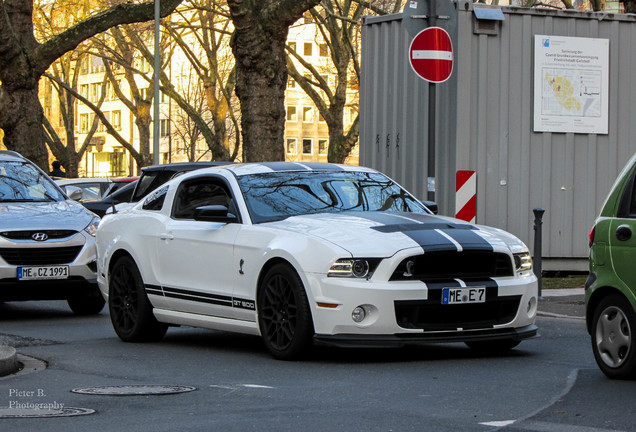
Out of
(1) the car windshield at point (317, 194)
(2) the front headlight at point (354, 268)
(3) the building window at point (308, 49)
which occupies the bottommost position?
(2) the front headlight at point (354, 268)

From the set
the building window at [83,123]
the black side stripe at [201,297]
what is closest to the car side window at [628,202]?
the black side stripe at [201,297]

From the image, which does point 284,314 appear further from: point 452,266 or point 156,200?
point 156,200

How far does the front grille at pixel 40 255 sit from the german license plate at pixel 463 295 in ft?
19.4

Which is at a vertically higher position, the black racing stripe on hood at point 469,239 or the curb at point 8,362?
the black racing stripe on hood at point 469,239

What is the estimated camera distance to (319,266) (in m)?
9.12

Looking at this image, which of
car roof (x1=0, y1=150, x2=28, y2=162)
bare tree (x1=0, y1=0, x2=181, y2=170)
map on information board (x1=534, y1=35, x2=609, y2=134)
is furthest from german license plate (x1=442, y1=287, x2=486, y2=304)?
bare tree (x1=0, y1=0, x2=181, y2=170)

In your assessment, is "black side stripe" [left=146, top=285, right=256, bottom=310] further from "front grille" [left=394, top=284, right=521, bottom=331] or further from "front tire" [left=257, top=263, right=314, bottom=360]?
"front grille" [left=394, top=284, right=521, bottom=331]

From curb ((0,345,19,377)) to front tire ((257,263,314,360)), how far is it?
1.83 metres

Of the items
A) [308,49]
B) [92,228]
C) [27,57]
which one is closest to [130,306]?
[92,228]

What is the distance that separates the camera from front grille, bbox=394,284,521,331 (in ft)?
29.8

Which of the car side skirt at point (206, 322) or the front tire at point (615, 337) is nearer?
the front tire at point (615, 337)

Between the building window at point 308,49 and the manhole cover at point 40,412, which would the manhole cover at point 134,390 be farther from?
the building window at point 308,49

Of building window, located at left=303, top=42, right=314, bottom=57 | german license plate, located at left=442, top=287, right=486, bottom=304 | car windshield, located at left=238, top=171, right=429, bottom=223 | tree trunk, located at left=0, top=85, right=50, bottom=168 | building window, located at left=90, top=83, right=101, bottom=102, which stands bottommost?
german license plate, located at left=442, top=287, right=486, bottom=304

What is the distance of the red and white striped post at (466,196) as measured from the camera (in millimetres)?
15289
